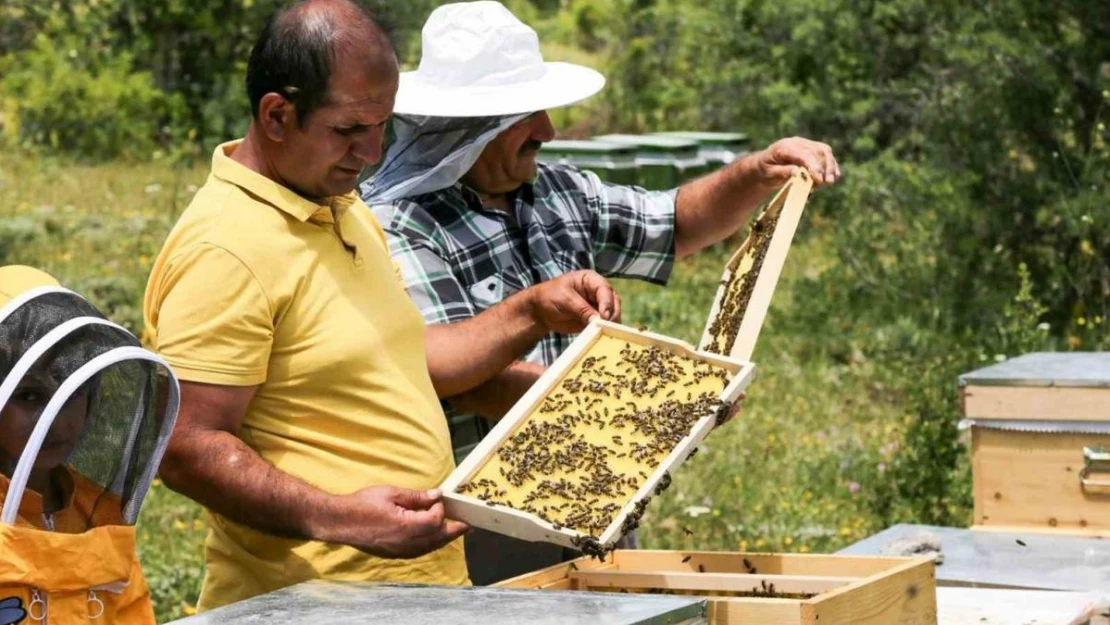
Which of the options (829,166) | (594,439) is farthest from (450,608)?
(829,166)

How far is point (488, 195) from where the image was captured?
3695 millimetres

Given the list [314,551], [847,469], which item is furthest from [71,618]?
[847,469]

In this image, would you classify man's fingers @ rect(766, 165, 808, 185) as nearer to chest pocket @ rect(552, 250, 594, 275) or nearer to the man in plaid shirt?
the man in plaid shirt

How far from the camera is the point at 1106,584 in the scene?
3846mm

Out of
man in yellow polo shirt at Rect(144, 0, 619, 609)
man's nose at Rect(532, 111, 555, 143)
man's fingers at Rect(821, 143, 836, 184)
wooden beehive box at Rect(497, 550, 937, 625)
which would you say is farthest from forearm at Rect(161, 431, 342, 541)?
man's fingers at Rect(821, 143, 836, 184)

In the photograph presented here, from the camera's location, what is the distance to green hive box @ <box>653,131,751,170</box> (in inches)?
504

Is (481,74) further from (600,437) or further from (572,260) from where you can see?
(600,437)

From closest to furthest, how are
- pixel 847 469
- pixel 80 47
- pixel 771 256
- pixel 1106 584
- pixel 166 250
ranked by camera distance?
pixel 166 250 < pixel 771 256 < pixel 1106 584 < pixel 847 469 < pixel 80 47

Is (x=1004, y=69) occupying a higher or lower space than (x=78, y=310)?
higher

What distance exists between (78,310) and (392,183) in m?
1.36

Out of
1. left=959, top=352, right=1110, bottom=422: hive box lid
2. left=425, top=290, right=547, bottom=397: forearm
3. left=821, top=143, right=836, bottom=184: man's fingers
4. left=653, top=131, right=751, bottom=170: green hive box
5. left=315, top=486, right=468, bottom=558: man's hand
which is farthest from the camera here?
left=653, top=131, right=751, bottom=170: green hive box

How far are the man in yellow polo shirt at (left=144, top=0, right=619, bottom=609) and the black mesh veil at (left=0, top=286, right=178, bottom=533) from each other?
242mm

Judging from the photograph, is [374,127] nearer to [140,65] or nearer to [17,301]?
[17,301]

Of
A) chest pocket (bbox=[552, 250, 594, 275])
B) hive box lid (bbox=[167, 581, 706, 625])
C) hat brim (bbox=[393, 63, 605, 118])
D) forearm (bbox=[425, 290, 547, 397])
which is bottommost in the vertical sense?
hive box lid (bbox=[167, 581, 706, 625])
